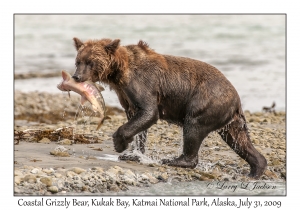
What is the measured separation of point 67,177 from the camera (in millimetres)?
7844

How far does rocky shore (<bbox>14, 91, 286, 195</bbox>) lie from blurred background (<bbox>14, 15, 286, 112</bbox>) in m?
4.10

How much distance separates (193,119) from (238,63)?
45.1 ft

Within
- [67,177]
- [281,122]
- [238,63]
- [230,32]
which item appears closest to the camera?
[67,177]

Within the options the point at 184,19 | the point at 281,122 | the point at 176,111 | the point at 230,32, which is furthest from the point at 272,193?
the point at 184,19

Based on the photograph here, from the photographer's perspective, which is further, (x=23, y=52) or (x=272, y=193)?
(x=23, y=52)

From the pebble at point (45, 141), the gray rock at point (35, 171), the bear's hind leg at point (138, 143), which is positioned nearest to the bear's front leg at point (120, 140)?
the bear's hind leg at point (138, 143)

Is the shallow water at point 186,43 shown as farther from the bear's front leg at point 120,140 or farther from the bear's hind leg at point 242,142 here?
the bear's front leg at point 120,140

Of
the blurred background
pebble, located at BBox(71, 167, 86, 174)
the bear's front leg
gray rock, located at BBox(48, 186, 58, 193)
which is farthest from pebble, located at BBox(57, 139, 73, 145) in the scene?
the blurred background

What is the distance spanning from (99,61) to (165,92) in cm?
107

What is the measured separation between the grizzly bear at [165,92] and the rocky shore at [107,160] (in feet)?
1.16

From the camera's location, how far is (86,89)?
879 centimetres

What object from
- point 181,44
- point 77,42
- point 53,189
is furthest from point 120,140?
point 181,44

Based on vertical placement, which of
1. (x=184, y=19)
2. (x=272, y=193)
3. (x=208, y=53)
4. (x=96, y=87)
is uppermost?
(x=184, y=19)

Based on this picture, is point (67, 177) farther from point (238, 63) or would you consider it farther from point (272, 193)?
point (238, 63)
